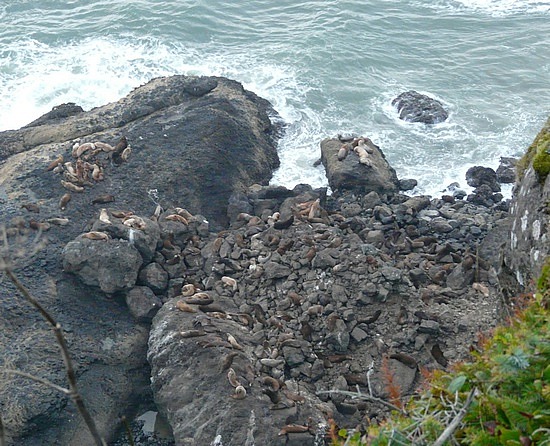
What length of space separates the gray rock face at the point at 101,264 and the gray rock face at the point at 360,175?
23.3 ft

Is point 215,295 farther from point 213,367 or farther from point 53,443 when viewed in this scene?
point 53,443

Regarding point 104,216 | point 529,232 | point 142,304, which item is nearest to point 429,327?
point 529,232

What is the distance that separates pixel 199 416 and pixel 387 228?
23.8ft

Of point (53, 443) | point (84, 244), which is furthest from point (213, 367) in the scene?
point (84, 244)

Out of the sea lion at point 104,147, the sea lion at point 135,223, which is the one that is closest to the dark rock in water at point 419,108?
the sea lion at point 104,147

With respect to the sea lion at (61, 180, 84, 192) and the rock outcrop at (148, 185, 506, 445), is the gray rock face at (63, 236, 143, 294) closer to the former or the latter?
the rock outcrop at (148, 185, 506, 445)

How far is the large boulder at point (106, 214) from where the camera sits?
12281mm

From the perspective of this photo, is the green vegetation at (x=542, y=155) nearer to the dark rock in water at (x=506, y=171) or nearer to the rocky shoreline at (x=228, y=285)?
the rocky shoreline at (x=228, y=285)

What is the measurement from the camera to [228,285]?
46.0 feet

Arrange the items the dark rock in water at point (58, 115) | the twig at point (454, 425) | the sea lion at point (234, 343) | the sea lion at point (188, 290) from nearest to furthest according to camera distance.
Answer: the twig at point (454, 425) → the sea lion at point (234, 343) → the sea lion at point (188, 290) → the dark rock in water at point (58, 115)

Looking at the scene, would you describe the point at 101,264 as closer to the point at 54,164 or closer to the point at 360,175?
the point at 54,164

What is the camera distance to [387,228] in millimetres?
16219

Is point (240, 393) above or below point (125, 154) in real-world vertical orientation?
below

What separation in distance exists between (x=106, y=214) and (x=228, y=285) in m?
3.45
